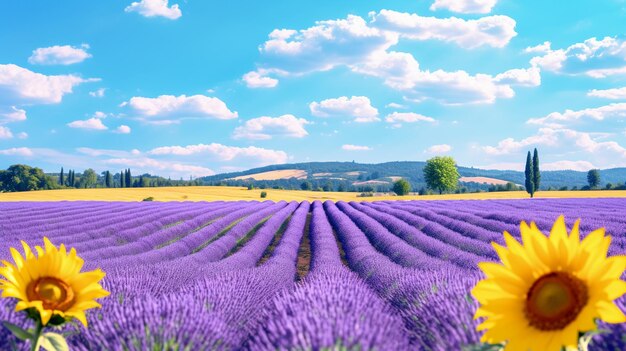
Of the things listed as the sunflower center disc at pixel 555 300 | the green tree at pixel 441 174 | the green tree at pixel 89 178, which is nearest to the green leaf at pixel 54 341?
the sunflower center disc at pixel 555 300

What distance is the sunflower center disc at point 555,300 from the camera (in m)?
1.36

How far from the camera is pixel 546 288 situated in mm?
1396

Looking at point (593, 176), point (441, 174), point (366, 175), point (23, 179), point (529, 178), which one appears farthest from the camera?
point (366, 175)

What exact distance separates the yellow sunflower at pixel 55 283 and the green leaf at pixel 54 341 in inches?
2.9

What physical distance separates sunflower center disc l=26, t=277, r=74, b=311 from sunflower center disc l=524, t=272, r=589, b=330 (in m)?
1.60

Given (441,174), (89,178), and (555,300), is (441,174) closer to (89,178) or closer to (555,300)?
(89,178)

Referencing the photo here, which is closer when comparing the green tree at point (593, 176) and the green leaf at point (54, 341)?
the green leaf at point (54, 341)

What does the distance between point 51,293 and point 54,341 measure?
172 millimetres

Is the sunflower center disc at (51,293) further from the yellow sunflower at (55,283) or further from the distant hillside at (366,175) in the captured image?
the distant hillside at (366,175)

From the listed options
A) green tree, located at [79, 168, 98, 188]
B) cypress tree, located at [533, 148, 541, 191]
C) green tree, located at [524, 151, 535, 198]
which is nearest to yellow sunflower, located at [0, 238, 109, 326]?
green tree, located at [524, 151, 535, 198]

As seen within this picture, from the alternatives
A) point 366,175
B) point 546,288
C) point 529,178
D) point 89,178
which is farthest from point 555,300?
point 366,175

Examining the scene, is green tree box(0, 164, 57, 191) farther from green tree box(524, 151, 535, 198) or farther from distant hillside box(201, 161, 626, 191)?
distant hillside box(201, 161, 626, 191)

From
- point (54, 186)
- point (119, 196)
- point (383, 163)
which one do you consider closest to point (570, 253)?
point (119, 196)

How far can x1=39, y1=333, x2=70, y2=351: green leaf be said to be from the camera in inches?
68.7
